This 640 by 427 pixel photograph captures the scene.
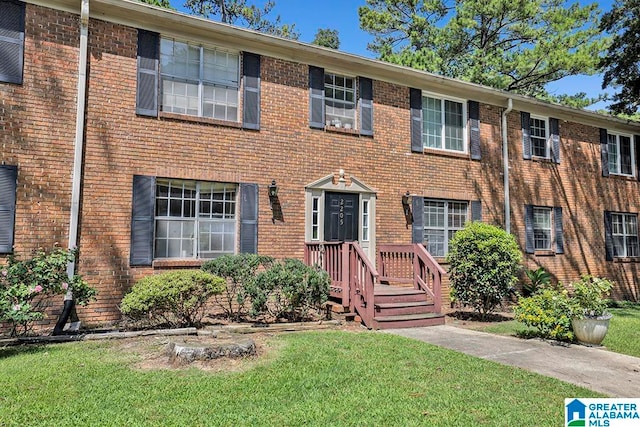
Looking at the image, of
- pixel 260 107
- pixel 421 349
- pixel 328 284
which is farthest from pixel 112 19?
pixel 421 349

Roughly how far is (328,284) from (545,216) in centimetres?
863

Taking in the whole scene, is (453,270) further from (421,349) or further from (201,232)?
(201,232)

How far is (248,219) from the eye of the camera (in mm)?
8945

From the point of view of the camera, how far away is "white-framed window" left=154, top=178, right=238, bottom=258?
8.34m

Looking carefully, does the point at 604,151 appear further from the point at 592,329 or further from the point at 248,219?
the point at 248,219

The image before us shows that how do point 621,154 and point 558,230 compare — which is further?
point 621,154

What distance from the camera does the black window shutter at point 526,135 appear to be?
13016 mm

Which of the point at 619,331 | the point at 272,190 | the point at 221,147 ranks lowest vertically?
the point at 619,331

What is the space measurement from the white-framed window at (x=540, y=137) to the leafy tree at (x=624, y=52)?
4450mm

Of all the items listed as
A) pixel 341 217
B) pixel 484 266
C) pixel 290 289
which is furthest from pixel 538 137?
pixel 290 289

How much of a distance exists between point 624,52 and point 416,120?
9.27m

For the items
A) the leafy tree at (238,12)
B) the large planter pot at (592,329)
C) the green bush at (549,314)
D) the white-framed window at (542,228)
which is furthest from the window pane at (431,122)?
the leafy tree at (238,12)

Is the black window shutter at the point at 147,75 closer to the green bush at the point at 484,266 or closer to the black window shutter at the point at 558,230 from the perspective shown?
the green bush at the point at 484,266

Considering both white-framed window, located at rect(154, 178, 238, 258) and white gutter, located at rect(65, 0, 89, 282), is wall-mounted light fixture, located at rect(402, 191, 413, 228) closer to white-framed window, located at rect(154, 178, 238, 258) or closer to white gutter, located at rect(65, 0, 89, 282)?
white-framed window, located at rect(154, 178, 238, 258)
